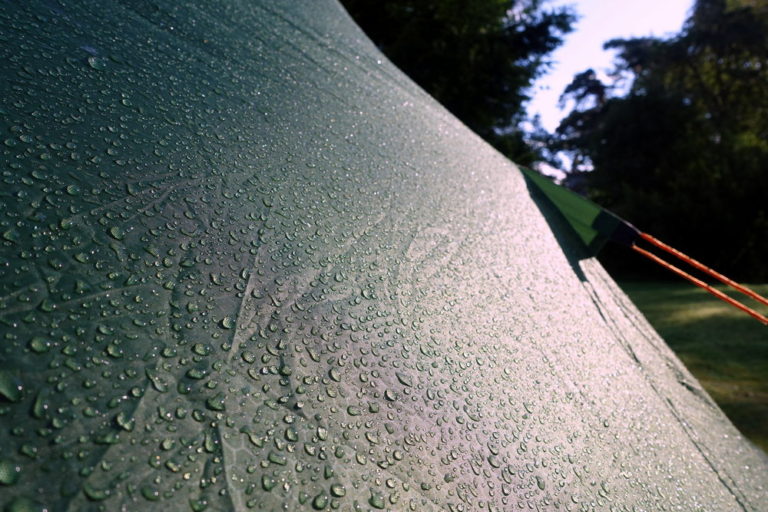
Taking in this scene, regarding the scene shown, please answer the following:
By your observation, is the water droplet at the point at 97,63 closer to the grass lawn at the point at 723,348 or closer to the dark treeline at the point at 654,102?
the grass lawn at the point at 723,348

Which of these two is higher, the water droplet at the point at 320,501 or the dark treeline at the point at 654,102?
the dark treeline at the point at 654,102

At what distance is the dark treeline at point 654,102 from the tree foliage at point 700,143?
28 mm

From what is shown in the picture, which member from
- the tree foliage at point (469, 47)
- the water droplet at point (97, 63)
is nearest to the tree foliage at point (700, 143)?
the tree foliage at point (469, 47)

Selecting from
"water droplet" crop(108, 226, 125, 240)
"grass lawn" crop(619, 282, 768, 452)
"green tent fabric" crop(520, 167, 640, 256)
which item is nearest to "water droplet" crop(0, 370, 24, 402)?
"water droplet" crop(108, 226, 125, 240)

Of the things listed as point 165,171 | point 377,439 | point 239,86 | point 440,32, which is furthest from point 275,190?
point 440,32

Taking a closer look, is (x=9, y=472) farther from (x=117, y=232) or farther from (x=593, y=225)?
(x=593, y=225)

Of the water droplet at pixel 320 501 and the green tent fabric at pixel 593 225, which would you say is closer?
the water droplet at pixel 320 501

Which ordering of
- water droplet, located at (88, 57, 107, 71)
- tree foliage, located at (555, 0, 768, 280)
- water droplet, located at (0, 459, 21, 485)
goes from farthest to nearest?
tree foliage, located at (555, 0, 768, 280)
water droplet, located at (88, 57, 107, 71)
water droplet, located at (0, 459, 21, 485)

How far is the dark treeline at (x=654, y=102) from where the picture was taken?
7195 millimetres

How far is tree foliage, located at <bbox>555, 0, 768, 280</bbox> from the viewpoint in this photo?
10453 mm

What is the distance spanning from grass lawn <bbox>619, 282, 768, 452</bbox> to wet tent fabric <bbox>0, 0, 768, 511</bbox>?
2.71m

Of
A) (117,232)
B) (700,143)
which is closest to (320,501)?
(117,232)

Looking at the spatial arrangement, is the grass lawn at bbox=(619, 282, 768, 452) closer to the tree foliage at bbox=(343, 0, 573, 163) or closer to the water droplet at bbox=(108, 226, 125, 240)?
the tree foliage at bbox=(343, 0, 573, 163)

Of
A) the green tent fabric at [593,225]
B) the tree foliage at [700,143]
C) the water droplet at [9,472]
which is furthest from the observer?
the tree foliage at [700,143]
